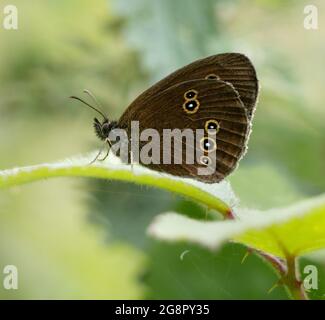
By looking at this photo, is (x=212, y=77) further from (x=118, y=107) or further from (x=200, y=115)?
(x=118, y=107)

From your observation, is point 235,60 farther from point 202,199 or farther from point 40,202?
point 40,202

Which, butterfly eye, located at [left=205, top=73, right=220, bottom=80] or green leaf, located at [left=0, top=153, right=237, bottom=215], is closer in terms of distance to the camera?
green leaf, located at [left=0, top=153, right=237, bottom=215]

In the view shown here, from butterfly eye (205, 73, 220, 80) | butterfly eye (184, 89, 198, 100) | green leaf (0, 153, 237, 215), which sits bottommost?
green leaf (0, 153, 237, 215)

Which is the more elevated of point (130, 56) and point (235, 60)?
point (130, 56)
